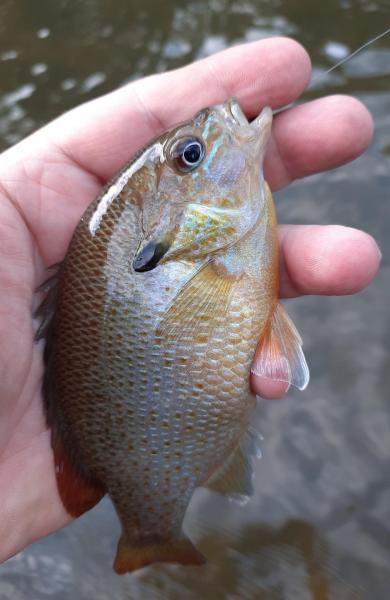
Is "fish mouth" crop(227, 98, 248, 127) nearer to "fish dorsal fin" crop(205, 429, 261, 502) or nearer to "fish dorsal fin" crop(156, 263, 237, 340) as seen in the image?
"fish dorsal fin" crop(156, 263, 237, 340)

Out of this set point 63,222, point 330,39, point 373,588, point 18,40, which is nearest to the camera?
point 63,222

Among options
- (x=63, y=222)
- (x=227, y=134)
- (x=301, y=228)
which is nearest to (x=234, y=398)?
(x=301, y=228)

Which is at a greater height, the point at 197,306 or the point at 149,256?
the point at 149,256

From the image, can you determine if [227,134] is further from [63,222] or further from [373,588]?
[373,588]

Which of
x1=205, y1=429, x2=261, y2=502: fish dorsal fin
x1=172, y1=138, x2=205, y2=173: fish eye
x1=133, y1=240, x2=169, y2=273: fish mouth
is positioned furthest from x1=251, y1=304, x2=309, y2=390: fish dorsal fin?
x1=172, y1=138, x2=205, y2=173: fish eye

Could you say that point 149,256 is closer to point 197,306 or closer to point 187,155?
point 197,306

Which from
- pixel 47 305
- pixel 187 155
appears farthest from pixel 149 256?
pixel 47 305
